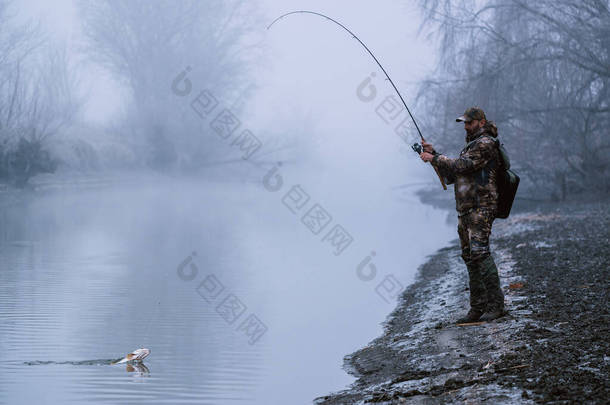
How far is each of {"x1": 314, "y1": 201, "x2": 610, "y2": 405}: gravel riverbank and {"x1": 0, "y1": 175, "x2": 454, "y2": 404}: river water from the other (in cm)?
50

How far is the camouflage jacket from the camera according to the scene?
659cm

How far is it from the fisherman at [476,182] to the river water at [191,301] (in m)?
1.64

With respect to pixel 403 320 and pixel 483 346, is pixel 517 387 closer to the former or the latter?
pixel 483 346

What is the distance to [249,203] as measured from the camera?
34219mm

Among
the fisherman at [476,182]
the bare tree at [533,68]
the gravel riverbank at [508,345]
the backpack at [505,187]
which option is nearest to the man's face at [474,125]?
the fisherman at [476,182]

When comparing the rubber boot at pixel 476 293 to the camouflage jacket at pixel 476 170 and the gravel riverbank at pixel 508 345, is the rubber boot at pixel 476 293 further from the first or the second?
the camouflage jacket at pixel 476 170

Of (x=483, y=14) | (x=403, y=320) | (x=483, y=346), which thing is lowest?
(x=483, y=346)

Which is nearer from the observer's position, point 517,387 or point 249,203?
point 517,387

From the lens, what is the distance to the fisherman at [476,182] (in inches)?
260

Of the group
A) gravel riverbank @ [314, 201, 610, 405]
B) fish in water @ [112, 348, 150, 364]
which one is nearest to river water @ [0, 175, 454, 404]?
fish in water @ [112, 348, 150, 364]

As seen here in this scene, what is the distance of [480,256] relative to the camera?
266 inches

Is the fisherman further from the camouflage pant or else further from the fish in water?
the fish in water

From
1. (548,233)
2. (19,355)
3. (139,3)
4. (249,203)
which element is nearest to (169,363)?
(19,355)

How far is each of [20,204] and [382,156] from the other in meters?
64.5
